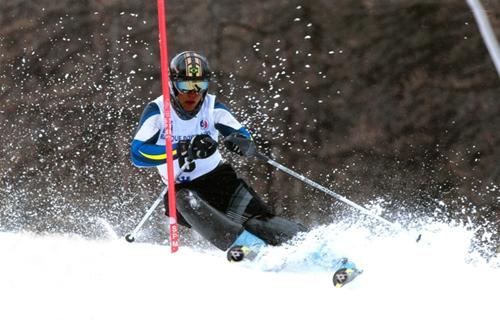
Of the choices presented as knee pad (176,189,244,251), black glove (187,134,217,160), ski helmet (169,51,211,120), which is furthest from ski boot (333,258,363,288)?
ski helmet (169,51,211,120)

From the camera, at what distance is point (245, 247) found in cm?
441

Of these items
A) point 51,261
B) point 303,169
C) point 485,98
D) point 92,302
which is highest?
point 92,302

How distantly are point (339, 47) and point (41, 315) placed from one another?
16.9 ft

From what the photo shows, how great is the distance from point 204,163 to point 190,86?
0.54m

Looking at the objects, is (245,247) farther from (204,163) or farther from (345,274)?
(204,163)

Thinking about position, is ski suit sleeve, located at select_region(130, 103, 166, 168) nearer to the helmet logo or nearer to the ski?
the helmet logo

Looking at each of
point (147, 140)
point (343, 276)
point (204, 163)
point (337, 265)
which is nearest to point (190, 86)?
point (147, 140)

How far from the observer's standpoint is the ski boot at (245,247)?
14.4ft

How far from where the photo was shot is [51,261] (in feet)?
15.2

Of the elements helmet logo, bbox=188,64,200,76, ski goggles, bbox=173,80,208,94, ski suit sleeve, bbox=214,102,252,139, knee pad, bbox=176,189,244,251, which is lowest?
knee pad, bbox=176,189,244,251

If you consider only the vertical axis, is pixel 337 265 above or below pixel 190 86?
below

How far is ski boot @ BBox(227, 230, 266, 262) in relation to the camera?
4395 millimetres

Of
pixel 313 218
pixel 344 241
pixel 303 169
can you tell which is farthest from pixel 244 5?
pixel 344 241

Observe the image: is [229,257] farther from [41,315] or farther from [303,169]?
[303,169]
